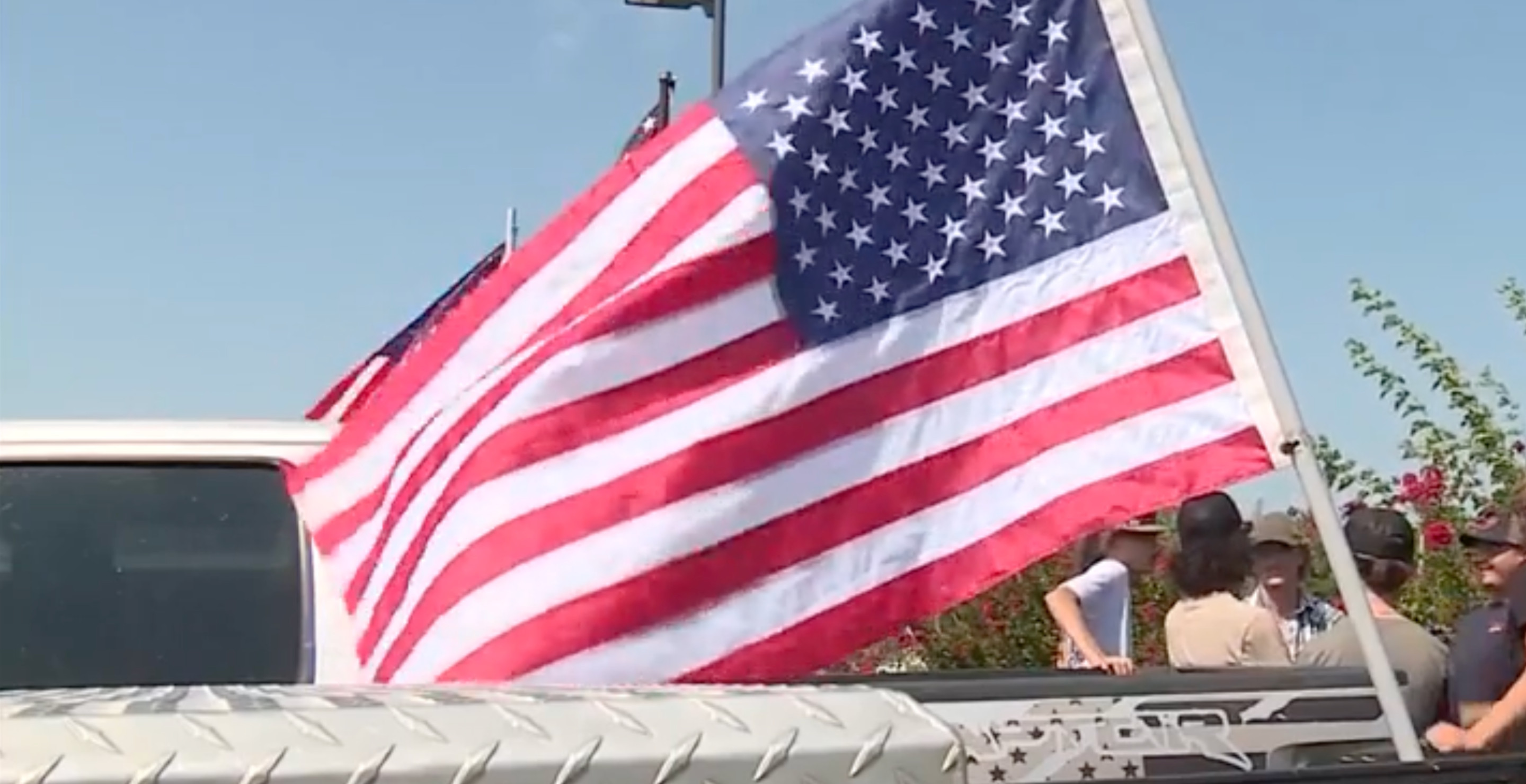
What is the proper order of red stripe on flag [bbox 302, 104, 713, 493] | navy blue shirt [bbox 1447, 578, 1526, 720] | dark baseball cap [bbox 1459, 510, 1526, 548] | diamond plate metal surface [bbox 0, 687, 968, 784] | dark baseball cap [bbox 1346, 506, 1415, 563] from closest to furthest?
diamond plate metal surface [bbox 0, 687, 968, 784] → red stripe on flag [bbox 302, 104, 713, 493] → navy blue shirt [bbox 1447, 578, 1526, 720] → dark baseball cap [bbox 1346, 506, 1415, 563] → dark baseball cap [bbox 1459, 510, 1526, 548]

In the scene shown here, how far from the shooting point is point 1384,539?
525cm

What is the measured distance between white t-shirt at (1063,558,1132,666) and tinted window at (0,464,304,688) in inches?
114

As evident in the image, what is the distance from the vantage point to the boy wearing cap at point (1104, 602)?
19.4 ft

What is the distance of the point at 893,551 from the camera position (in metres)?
3.25

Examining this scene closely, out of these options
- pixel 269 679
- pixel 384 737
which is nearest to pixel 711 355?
pixel 269 679

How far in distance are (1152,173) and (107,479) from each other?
2.03 metres

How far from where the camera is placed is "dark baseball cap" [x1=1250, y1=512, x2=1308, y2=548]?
6.28 meters

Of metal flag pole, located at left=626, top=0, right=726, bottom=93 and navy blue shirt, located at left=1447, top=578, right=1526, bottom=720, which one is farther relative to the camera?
metal flag pole, located at left=626, top=0, right=726, bottom=93

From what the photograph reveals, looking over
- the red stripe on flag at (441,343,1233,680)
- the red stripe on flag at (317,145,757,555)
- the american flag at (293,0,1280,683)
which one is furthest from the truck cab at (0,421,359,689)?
the red stripe on flag at (441,343,1233,680)

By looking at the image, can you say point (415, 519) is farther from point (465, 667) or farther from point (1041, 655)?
point (1041, 655)

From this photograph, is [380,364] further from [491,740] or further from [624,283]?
[491,740]

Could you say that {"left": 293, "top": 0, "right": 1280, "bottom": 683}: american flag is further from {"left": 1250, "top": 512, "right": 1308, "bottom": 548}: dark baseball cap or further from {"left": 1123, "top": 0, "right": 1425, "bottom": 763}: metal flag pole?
{"left": 1250, "top": 512, "right": 1308, "bottom": 548}: dark baseball cap

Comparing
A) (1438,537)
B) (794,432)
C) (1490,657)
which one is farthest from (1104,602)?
(794,432)

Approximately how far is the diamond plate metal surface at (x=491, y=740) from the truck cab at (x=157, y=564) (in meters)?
1.63
